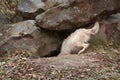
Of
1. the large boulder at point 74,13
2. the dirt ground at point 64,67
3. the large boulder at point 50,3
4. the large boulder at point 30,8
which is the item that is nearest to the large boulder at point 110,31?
the large boulder at point 74,13

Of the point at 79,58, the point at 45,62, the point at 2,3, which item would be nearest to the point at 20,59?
the point at 45,62

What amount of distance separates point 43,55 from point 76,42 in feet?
2.96

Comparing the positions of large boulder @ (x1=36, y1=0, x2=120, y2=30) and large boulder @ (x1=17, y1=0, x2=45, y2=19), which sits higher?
large boulder @ (x1=17, y1=0, x2=45, y2=19)

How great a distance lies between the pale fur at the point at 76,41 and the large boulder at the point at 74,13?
28cm

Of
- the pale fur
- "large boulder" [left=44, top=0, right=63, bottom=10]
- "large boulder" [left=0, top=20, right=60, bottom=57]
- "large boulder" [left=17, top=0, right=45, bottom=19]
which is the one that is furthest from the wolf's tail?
"large boulder" [left=17, top=0, right=45, bottom=19]

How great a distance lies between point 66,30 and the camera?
9633 millimetres

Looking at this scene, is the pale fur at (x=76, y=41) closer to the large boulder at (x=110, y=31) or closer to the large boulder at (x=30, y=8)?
the large boulder at (x=110, y=31)

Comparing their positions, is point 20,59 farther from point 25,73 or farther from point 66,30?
point 66,30

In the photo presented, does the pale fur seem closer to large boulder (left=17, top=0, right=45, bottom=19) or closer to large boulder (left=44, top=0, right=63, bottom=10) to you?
large boulder (left=44, top=0, right=63, bottom=10)

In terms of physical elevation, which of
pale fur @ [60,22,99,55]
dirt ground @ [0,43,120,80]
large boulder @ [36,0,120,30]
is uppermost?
large boulder @ [36,0,120,30]

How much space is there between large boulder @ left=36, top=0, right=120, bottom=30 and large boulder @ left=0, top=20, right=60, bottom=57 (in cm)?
26

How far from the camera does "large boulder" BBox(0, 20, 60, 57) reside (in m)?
9.13

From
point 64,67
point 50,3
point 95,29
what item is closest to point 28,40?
point 50,3

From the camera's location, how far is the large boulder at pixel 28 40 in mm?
9133
